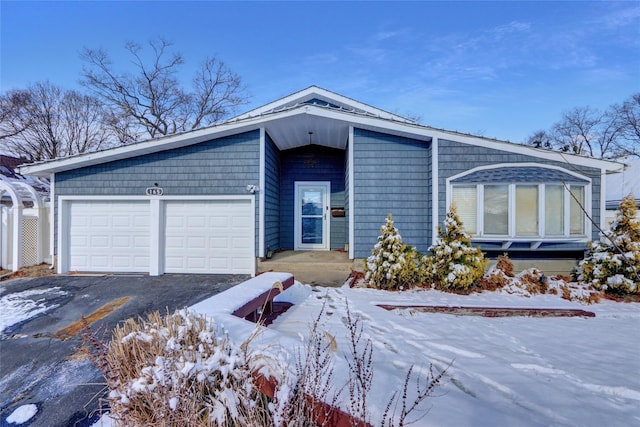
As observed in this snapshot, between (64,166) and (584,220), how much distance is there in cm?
1161

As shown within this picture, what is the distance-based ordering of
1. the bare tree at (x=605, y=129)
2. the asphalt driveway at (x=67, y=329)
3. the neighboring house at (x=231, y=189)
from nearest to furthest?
the asphalt driveway at (x=67, y=329) → the neighboring house at (x=231, y=189) → the bare tree at (x=605, y=129)

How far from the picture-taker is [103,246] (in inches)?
280

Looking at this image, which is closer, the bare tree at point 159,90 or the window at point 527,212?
the window at point 527,212

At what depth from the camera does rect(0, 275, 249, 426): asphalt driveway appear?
2627mm

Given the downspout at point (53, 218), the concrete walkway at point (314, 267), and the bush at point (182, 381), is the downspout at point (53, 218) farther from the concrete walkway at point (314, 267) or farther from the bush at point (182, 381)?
the bush at point (182, 381)

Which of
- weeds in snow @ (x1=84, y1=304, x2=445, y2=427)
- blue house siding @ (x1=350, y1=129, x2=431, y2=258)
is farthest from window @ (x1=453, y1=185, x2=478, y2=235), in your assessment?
weeds in snow @ (x1=84, y1=304, x2=445, y2=427)

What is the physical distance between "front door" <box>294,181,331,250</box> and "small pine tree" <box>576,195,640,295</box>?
5906 millimetres

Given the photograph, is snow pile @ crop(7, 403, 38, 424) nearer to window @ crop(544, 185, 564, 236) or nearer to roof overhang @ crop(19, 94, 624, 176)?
roof overhang @ crop(19, 94, 624, 176)

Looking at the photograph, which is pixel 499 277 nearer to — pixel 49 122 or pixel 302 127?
pixel 302 127

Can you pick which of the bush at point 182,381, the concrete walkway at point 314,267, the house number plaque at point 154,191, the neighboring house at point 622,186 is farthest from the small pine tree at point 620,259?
the house number plaque at point 154,191

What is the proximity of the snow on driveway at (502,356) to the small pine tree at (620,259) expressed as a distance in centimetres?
44

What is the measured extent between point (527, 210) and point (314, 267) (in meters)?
4.71

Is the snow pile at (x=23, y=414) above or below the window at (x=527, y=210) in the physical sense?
below

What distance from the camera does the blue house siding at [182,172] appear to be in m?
6.95
